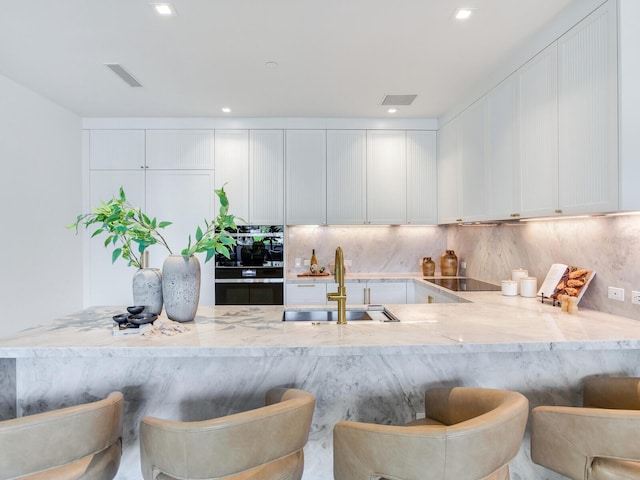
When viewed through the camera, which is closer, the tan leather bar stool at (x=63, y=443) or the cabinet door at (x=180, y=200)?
the tan leather bar stool at (x=63, y=443)

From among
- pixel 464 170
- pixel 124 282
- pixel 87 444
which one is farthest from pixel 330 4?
pixel 124 282

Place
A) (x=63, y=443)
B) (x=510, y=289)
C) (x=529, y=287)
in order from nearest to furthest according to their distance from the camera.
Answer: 1. (x=63, y=443)
2. (x=529, y=287)
3. (x=510, y=289)

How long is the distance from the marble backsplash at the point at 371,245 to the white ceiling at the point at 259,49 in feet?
4.93

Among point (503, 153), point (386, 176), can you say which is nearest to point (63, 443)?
point (503, 153)

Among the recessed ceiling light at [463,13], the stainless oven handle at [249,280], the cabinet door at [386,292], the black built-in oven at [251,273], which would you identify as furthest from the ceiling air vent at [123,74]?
the cabinet door at [386,292]

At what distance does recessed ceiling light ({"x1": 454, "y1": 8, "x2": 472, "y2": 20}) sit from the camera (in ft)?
7.00

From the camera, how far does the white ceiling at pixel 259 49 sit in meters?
2.13

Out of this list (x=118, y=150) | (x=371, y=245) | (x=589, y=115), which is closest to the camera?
(x=589, y=115)

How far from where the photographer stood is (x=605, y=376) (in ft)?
5.26

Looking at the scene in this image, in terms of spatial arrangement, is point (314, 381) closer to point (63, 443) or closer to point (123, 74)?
point (63, 443)

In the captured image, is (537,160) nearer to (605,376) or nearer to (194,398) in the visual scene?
(605,376)

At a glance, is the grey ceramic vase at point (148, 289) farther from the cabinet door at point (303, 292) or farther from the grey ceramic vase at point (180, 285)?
the cabinet door at point (303, 292)

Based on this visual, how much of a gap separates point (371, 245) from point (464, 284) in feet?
4.28

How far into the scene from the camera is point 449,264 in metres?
4.12
